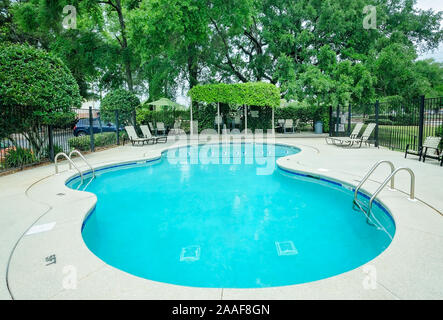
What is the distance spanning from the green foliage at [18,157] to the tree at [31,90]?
0.52 meters

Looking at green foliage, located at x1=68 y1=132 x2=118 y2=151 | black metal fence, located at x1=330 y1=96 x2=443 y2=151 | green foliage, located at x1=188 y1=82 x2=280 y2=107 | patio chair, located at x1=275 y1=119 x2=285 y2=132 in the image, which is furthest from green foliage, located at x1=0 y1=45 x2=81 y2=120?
patio chair, located at x1=275 y1=119 x2=285 y2=132

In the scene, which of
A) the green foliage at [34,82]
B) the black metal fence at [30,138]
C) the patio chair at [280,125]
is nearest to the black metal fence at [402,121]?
the patio chair at [280,125]

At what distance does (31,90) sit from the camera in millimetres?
7781

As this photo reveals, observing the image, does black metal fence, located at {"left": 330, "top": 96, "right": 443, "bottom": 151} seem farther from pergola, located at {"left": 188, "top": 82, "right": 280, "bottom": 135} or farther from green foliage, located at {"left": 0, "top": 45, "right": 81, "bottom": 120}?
green foliage, located at {"left": 0, "top": 45, "right": 81, "bottom": 120}

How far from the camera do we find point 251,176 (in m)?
8.63

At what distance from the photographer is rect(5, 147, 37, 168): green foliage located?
26.7ft

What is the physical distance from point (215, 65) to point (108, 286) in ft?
72.8

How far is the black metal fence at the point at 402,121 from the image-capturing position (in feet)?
29.3

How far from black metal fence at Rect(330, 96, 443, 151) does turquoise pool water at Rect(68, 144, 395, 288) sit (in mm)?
4648

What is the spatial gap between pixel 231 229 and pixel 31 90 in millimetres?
6827

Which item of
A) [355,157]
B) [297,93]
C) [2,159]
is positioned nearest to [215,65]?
[297,93]

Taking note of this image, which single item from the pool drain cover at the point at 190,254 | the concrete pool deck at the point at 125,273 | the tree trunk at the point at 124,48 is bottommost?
the pool drain cover at the point at 190,254

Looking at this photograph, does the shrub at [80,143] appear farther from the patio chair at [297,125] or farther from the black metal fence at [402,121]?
the patio chair at [297,125]

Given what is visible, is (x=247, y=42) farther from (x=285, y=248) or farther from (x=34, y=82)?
(x=285, y=248)
